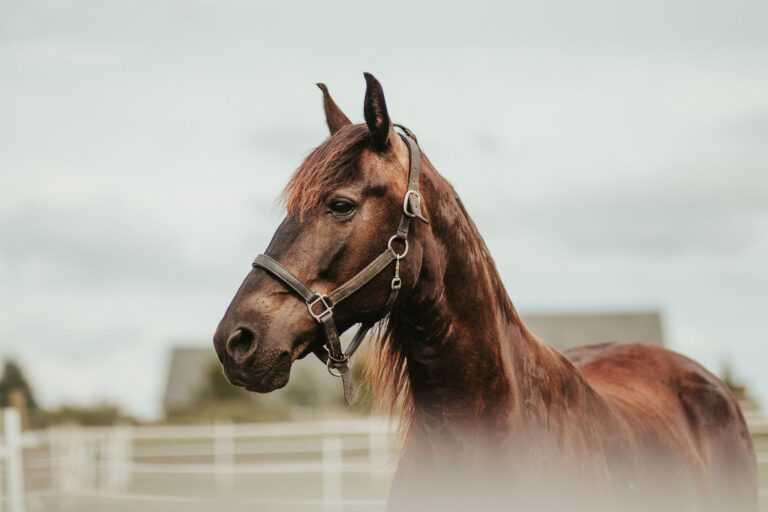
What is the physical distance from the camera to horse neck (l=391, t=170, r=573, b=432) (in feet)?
10.8

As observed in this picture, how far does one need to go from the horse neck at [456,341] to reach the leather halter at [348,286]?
137 millimetres

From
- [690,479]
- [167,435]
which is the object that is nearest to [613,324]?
[167,435]

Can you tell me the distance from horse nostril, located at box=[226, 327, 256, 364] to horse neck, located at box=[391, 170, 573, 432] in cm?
61

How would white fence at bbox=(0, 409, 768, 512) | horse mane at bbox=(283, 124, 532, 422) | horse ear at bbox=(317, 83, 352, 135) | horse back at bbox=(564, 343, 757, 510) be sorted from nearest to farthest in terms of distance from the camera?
horse mane at bbox=(283, 124, 532, 422), horse ear at bbox=(317, 83, 352, 135), horse back at bbox=(564, 343, 757, 510), white fence at bbox=(0, 409, 768, 512)

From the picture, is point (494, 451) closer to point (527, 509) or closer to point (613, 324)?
point (527, 509)

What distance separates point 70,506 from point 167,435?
186 centimetres

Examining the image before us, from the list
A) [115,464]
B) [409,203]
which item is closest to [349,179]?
[409,203]

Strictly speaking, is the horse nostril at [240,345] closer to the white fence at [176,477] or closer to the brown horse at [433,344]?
the brown horse at [433,344]

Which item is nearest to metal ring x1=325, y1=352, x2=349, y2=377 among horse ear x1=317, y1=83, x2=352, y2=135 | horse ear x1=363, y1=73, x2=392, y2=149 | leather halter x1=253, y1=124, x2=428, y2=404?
leather halter x1=253, y1=124, x2=428, y2=404

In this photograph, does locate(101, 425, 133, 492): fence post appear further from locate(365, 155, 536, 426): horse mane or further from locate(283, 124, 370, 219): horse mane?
locate(283, 124, 370, 219): horse mane

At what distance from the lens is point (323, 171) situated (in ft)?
10.2

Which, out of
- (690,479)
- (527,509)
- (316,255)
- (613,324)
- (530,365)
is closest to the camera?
(316,255)

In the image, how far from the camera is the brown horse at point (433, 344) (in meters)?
3.00

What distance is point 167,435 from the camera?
50.5 ft
